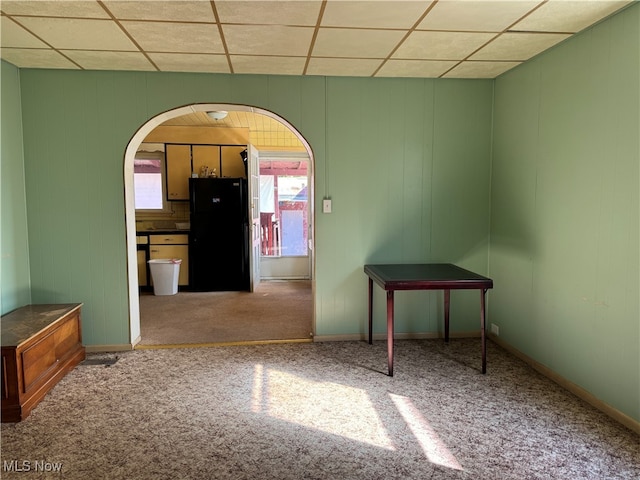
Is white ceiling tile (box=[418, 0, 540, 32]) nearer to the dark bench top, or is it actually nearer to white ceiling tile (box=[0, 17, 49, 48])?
white ceiling tile (box=[0, 17, 49, 48])

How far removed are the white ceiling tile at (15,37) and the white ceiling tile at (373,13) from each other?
5.99 feet

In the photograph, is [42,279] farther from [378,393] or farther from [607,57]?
[607,57]

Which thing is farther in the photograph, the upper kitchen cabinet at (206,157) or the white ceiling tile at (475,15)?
the upper kitchen cabinet at (206,157)

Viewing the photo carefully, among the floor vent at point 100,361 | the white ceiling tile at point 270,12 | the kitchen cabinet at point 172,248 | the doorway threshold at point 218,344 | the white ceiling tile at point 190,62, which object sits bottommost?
the floor vent at point 100,361

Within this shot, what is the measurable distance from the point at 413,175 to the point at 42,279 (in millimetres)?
3259

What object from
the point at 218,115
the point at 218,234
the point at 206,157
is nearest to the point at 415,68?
the point at 218,115

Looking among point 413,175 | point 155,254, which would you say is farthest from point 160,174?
point 413,175

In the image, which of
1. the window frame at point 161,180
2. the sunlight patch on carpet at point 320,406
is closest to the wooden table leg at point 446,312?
the sunlight patch on carpet at point 320,406

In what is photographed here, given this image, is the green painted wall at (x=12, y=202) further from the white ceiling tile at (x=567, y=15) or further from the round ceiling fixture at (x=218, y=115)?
the white ceiling tile at (x=567, y=15)

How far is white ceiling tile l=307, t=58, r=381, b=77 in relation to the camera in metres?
3.05

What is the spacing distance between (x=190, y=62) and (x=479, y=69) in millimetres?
2286

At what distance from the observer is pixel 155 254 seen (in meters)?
5.78

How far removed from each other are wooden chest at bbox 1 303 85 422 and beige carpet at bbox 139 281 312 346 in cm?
67

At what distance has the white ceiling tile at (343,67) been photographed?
305 centimetres
